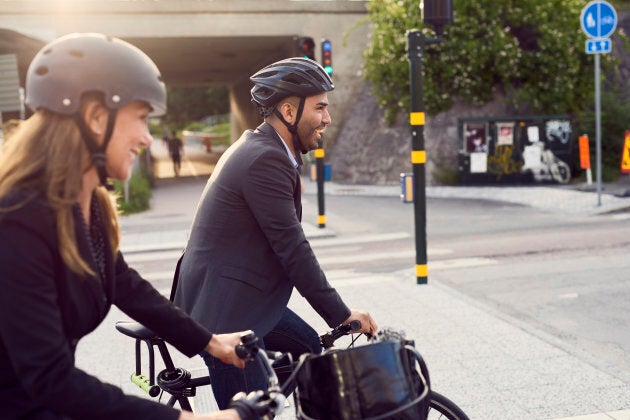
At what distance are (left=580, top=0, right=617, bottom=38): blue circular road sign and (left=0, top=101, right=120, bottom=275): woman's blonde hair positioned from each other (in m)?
14.2

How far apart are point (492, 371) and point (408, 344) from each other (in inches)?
118

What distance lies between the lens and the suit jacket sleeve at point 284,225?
2629 millimetres

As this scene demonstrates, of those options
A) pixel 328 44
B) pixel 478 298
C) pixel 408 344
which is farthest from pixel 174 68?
pixel 408 344

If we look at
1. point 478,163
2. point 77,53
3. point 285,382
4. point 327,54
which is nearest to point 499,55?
point 478,163

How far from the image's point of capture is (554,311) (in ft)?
22.2

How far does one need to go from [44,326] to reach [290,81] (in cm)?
152

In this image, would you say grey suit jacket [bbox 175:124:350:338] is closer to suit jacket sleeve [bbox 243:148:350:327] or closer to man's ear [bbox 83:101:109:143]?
suit jacket sleeve [bbox 243:148:350:327]

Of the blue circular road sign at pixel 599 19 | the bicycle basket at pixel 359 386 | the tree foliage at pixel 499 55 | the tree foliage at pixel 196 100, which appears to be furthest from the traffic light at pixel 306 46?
the tree foliage at pixel 196 100

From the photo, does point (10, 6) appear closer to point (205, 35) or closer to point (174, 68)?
point (205, 35)

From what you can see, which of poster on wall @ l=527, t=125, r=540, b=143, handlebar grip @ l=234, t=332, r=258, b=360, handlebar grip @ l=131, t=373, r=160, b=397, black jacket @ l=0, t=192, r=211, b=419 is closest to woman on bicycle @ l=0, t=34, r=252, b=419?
black jacket @ l=0, t=192, r=211, b=419

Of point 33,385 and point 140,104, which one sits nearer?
point 33,385

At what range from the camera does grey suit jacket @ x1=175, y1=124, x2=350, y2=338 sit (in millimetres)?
2633

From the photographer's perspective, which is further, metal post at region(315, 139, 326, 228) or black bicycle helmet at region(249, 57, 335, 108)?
metal post at region(315, 139, 326, 228)

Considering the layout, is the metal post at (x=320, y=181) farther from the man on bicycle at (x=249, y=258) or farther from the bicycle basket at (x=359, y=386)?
the bicycle basket at (x=359, y=386)
